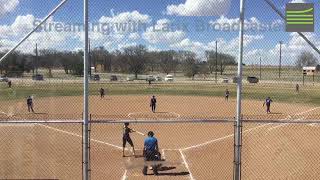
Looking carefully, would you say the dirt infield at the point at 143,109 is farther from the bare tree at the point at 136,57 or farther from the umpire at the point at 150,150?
the umpire at the point at 150,150

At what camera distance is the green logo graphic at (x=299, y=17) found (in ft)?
29.2

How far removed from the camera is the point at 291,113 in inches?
1224

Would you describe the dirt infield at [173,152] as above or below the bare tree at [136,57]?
below

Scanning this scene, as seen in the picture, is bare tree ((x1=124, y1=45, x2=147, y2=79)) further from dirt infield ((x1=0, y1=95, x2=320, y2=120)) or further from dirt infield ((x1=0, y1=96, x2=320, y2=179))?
dirt infield ((x1=0, y1=95, x2=320, y2=120))

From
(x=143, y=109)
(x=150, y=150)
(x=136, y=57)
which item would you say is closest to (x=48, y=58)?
(x=136, y=57)

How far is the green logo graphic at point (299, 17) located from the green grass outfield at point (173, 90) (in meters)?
31.1

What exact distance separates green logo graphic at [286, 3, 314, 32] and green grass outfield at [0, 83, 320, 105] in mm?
31099

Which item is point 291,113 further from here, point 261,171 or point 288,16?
point 288,16

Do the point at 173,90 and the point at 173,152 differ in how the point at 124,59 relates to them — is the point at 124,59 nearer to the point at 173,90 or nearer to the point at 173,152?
the point at 173,152

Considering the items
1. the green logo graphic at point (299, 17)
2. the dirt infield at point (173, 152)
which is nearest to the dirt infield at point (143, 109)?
the dirt infield at point (173, 152)

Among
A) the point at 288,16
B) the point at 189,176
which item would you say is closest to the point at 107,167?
the point at 189,176

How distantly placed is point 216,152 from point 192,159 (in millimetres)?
1571

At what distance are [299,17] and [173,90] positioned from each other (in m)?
40.3

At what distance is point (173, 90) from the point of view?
4922 centimetres
